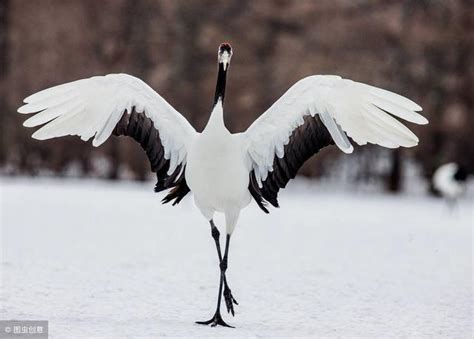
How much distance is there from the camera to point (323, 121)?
22.5 feet

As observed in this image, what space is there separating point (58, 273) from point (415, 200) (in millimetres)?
18392

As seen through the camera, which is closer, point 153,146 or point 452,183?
point 153,146

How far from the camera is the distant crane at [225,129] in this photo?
664 cm

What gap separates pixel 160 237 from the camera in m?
13.8

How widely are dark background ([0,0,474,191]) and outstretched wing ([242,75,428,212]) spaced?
66.1 ft

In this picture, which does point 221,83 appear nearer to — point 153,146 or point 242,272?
point 153,146

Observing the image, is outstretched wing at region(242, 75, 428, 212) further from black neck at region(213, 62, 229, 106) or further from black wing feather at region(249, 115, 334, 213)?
black neck at region(213, 62, 229, 106)

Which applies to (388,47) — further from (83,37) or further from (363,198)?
(83,37)

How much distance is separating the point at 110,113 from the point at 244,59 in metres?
22.8

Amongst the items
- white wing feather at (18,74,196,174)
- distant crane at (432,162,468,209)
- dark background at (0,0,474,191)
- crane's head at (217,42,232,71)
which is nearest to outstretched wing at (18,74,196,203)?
white wing feather at (18,74,196,174)

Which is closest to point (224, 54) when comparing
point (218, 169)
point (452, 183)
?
point (218, 169)

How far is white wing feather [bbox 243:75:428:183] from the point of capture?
670 cm

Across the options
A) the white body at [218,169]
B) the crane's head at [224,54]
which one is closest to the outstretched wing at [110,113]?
the white body at [218,169]

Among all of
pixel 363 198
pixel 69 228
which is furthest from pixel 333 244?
pixel 363 198
